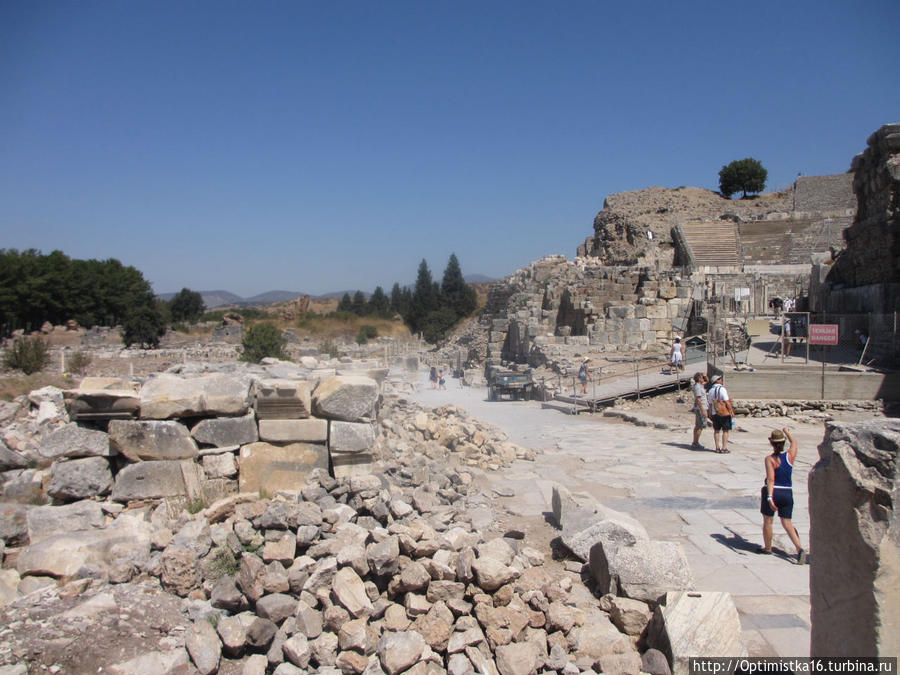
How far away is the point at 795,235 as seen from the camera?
1480 inches

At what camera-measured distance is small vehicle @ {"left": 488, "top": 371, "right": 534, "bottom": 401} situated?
15922 millimetres

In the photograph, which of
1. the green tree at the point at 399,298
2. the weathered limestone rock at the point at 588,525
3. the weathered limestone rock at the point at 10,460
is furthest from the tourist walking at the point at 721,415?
the green tree at the point at 399,298

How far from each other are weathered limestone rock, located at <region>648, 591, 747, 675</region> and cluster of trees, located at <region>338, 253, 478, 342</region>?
39.2 meters

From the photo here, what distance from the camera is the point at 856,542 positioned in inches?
89.7

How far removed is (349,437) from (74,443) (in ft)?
7.45

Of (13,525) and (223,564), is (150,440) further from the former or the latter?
(223,564)

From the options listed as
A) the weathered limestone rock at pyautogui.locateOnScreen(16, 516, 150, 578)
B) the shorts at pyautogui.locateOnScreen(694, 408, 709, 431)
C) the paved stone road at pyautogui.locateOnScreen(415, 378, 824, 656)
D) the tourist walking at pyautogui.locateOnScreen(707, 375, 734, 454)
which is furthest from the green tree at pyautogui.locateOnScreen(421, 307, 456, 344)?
the weathered limestone rock at pyautogui.locateOnScreen(16, 516, 150, 578)

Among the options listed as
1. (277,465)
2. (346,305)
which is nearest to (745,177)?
(346,305)

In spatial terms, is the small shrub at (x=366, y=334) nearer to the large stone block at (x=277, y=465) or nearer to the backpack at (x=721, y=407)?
the backpack at (x=721, y=407)

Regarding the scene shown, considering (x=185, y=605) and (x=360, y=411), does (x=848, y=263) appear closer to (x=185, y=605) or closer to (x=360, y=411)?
(x=360, y=411)

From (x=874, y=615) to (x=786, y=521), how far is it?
8.50 ft

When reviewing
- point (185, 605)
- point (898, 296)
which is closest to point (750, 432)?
point (898, 296)

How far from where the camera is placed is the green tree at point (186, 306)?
6241 centimetres

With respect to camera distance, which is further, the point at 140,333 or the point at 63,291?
the point at 63,291
